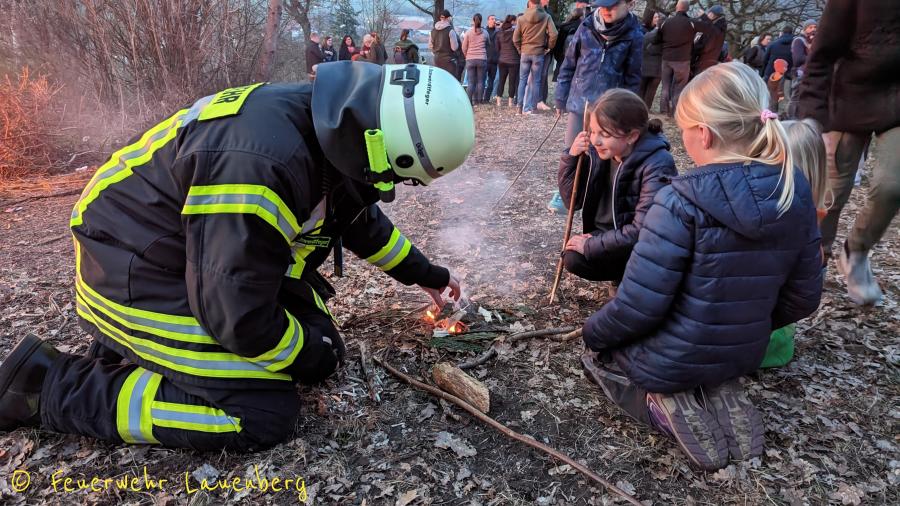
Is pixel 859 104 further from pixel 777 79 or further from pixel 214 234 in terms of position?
pixel 777 79

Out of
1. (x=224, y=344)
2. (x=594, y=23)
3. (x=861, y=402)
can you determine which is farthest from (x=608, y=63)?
(x=224, y=344)

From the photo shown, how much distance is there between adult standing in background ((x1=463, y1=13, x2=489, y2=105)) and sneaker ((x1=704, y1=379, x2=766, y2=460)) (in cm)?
1156

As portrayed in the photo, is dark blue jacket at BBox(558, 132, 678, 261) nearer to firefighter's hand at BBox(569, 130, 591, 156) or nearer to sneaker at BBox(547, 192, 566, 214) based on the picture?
firefighter's hand at BBox(569, 130, 591, 156)

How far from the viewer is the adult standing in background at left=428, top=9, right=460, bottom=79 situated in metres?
13.3

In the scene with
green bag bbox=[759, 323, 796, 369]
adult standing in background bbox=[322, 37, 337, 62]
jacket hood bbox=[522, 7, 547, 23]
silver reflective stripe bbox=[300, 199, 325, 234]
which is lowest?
green bag bbox=[759, 323, 796, 369]

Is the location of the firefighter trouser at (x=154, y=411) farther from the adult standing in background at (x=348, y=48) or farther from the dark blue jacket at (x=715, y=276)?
the adult standing in background at (x=348, y=48)

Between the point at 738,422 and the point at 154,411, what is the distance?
254 centimetres

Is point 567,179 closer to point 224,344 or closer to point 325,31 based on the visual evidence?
point 224,344

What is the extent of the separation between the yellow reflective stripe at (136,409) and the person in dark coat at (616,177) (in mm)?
2432

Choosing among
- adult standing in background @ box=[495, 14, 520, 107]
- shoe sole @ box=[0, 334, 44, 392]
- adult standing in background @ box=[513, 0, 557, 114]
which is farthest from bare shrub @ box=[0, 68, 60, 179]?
adult standing in background @ box=[495, 14, 520, 107]

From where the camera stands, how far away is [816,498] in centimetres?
218

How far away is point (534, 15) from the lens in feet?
36.1

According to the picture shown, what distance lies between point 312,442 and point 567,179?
2.34m

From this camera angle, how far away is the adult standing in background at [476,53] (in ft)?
41.5
